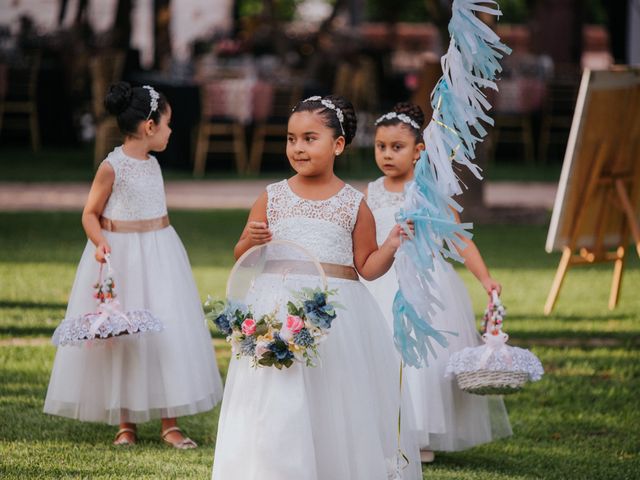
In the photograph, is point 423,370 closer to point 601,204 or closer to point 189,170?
point 601,204

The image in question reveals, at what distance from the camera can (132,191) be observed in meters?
5.34

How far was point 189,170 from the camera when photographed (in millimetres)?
17500

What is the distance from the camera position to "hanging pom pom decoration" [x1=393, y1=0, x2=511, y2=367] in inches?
151

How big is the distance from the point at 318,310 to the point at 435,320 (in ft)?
4.71

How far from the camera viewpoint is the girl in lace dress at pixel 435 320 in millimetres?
5066

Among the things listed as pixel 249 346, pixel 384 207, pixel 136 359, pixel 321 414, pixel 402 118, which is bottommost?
pixel 136 359

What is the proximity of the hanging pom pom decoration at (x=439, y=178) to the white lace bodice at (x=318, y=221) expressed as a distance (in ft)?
1.04

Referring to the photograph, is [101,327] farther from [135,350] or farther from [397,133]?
[397,133]

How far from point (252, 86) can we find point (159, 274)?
11302 mm

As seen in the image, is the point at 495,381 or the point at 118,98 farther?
the point at 118,98

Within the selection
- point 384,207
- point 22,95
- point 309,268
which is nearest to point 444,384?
point 384,207

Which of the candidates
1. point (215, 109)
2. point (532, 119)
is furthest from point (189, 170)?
point (532, 119)

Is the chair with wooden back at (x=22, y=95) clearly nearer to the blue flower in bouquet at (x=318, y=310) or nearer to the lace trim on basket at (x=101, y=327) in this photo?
the lace trim on basket at (x=101, y=327)

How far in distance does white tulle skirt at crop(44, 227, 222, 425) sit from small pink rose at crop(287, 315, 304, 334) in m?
1.54
